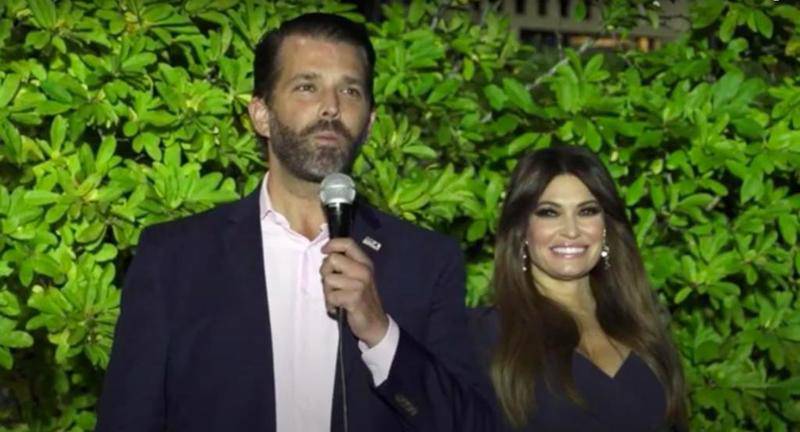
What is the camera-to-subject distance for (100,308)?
191 inches

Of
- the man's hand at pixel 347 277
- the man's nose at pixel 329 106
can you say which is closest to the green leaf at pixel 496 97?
the man's nose at pixel 329 106

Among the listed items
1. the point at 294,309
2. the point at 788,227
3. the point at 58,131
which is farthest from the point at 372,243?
the point at 788,227

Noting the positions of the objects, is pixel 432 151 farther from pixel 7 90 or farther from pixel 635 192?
pixel 7 90

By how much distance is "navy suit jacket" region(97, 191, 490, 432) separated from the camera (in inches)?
149

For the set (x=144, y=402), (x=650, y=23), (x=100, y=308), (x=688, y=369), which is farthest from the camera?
(x=650, y=23)

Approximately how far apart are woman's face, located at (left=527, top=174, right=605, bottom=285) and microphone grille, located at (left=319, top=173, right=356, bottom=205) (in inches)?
57.0

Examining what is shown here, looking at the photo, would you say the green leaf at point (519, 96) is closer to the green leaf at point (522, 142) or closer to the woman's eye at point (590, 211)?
the green leaf at point (522, 142)

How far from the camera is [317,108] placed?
3.95 metres

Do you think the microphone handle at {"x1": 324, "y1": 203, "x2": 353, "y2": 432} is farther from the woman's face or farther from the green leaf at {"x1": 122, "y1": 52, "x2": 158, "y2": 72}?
the green leaf at {"x1": 122, "y1": 52, "x2": 158, "y2": 72}

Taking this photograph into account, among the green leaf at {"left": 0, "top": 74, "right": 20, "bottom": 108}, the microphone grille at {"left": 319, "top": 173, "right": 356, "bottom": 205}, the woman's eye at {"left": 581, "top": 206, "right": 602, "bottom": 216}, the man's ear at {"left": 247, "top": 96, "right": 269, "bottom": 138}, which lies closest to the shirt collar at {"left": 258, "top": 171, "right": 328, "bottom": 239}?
the man's ear at {"left": 247, "top": 96, "right": 269, "bottom": 138}

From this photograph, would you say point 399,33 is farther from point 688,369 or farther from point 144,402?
point 144,402

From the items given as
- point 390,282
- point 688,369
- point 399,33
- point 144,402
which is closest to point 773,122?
point 688,369

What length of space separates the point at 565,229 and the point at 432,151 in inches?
24.8

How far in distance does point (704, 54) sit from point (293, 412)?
2698mm
